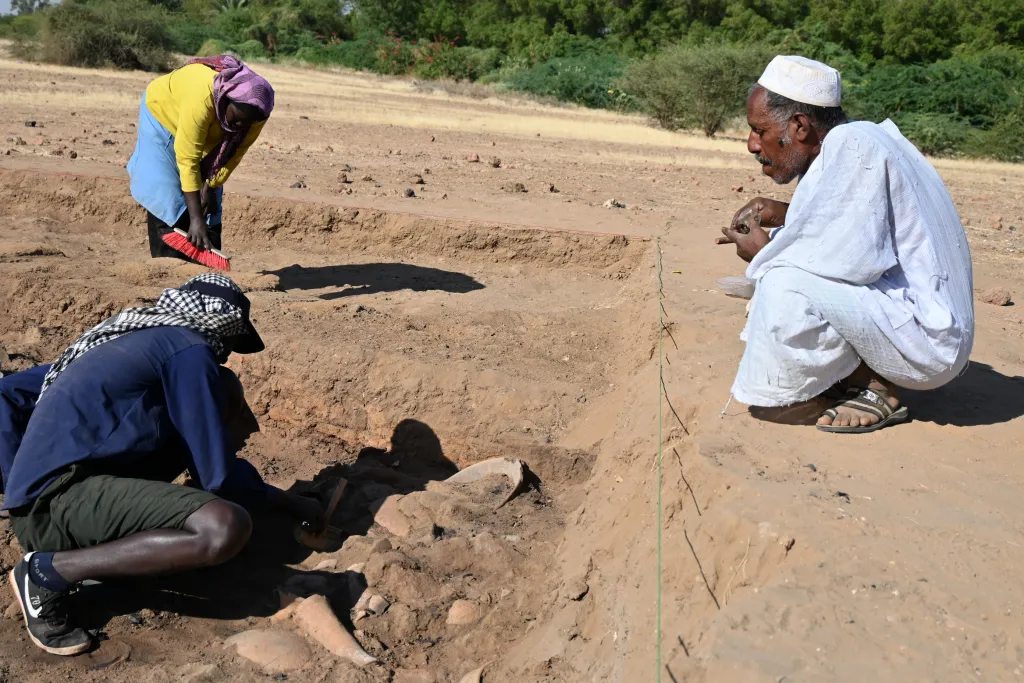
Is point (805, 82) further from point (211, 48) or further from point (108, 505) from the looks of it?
point (211, 48)

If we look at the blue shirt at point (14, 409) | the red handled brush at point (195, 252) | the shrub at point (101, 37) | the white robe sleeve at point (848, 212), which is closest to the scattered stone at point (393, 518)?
the blue shirt at point (14, 409)

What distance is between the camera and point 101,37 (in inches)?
1099

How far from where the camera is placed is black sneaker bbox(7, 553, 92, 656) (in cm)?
288

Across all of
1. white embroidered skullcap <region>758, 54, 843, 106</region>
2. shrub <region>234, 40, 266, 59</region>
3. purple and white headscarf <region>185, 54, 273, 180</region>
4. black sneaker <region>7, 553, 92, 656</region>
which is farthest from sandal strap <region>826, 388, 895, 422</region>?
shrub <region>234, 40, 266, 59</region>

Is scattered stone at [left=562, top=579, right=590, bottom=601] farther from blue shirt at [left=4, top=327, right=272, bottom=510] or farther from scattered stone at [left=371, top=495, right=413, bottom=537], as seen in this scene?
blue shirt at [left=4, top=327, right=272, bottom=510]

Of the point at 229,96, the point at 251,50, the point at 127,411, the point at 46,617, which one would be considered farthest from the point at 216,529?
the point at 251,50

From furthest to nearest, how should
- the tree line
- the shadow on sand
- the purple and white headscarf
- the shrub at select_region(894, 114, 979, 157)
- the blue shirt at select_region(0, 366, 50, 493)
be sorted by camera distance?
the tree line < the shrub at select_region(894, 114, 979, 157) < the shadow on sand < the purple and white headscarf < the blue shirt at select_region(0, 366, 50, 493)

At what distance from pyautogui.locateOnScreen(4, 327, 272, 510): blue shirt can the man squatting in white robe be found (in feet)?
5.91

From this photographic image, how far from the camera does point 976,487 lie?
2.95 m

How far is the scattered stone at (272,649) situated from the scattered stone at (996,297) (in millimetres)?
4550

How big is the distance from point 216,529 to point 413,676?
0.79m

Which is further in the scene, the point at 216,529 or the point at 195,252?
the point at 195,252

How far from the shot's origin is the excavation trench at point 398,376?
10.8 ft

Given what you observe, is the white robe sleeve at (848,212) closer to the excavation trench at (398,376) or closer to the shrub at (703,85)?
the excavation trench at (398,376)
